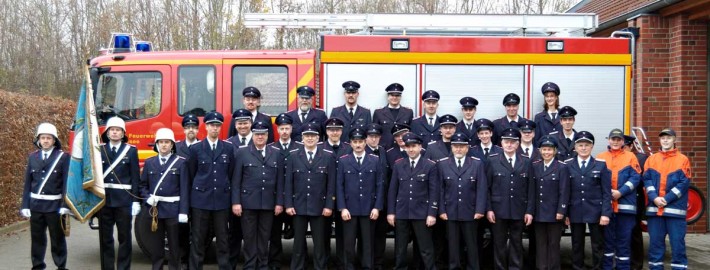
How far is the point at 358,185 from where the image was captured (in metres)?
7.73

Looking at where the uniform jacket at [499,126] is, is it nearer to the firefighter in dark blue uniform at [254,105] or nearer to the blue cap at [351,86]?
the blue cap at [351,86]

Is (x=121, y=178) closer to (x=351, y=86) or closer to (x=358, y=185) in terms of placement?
(x=358, y=185)

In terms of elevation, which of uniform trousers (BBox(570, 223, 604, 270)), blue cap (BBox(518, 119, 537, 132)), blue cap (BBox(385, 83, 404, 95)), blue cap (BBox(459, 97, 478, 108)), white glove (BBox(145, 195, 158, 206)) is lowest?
uniform trousers (BBox(570, 223, 604, 270))

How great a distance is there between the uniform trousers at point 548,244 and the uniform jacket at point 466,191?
68 cm

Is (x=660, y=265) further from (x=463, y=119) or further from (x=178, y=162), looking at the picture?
(x=178, y=162)

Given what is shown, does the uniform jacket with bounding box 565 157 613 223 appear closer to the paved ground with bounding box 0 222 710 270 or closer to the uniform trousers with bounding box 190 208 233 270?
the paved ground with bounding box 0 222 710 270

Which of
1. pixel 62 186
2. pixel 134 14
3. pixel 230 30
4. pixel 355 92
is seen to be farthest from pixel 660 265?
pixel 134 14

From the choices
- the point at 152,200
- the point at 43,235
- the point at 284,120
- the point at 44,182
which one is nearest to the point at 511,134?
the point at 284,120

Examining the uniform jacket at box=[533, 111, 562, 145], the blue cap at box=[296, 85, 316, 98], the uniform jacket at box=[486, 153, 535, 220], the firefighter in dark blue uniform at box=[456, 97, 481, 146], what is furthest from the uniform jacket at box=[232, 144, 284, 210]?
the uniform jacket at box=[533, 111, 562, 145]

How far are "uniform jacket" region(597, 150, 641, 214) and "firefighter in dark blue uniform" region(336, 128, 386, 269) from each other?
253 cm

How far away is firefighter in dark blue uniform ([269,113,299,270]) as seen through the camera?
792 cm

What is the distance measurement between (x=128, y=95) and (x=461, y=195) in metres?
3.98

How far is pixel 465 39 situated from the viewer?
8.62m

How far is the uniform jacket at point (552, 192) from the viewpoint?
764cm
